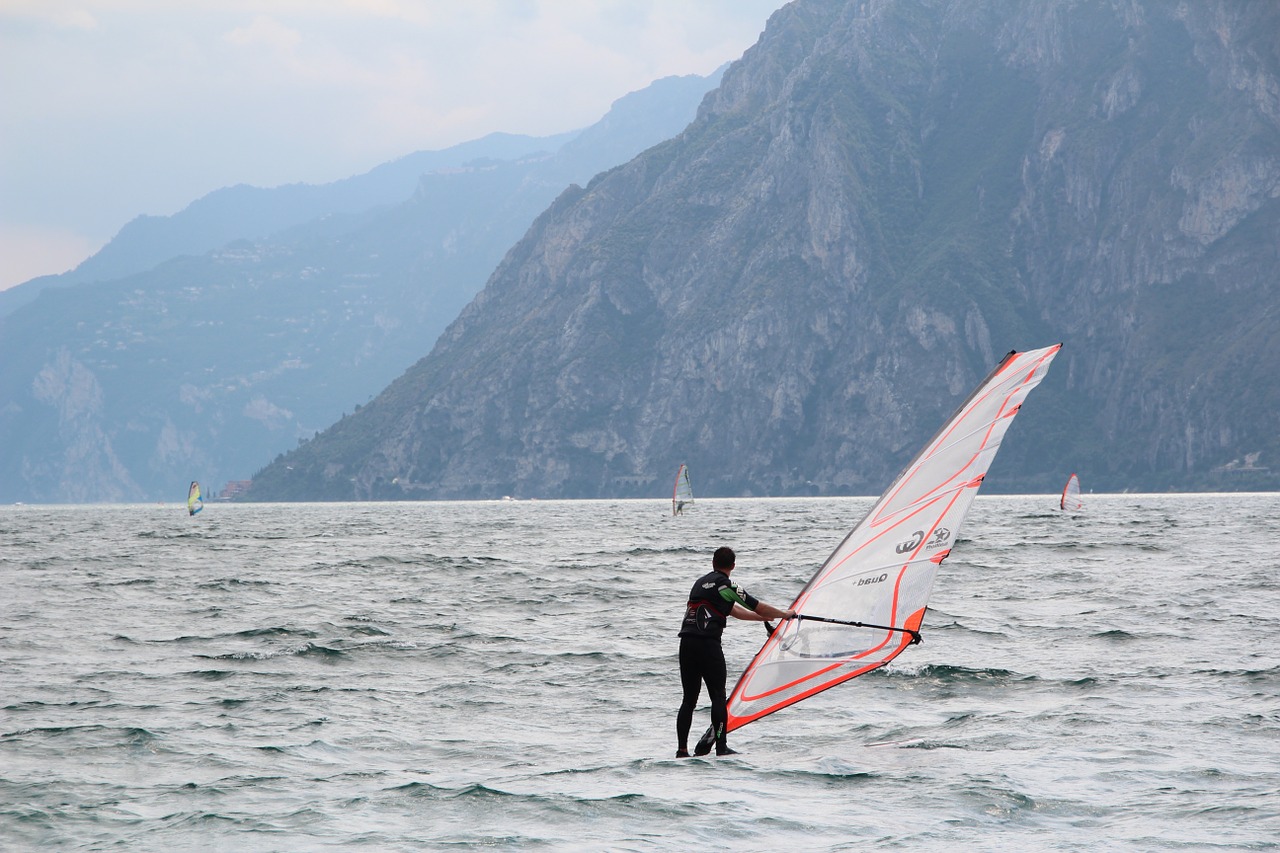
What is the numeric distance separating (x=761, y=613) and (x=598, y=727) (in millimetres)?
5212

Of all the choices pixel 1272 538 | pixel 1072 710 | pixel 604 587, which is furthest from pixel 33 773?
pixel 1272 538

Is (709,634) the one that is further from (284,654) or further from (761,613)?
(284,654)

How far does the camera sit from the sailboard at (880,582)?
560 inches

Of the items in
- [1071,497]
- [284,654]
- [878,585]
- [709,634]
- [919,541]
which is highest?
[1071,497]

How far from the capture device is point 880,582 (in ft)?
47.2

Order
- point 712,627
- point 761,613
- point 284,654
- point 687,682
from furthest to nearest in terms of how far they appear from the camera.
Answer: point 284,654
point 687,682
point 712,627
point 761,613

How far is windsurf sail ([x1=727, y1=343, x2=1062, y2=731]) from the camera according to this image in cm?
1422

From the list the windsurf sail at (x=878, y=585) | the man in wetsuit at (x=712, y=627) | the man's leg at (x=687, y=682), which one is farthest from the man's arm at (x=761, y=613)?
the man's leg at (x=687, y=682)

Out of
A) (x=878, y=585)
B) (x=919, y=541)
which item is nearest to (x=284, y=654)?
(x=878, y=585)

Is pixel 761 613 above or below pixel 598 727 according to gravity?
above

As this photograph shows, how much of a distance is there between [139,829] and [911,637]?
7878 millimetres

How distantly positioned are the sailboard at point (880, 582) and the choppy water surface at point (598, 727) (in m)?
1.21

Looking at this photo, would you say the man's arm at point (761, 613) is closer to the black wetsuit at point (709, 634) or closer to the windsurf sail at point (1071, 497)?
the black wetsuit at point (709, 634)

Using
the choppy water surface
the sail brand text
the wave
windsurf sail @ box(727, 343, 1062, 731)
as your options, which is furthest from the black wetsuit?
the wave
